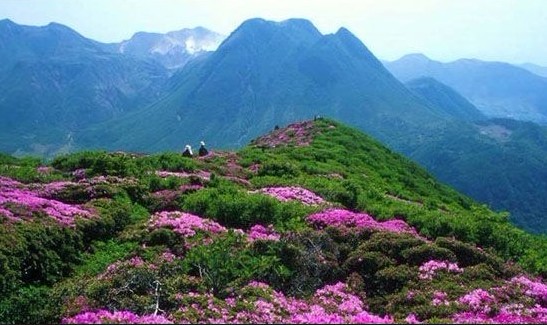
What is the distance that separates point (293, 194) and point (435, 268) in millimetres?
12948

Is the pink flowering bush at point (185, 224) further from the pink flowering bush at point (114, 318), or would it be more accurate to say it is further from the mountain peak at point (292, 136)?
the mountain peak at point (292, 136)

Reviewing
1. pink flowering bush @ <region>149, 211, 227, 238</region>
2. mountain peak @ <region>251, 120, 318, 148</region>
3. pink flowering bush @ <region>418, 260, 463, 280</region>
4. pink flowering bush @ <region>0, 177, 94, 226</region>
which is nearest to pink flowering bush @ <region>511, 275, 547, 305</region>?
pink flowering bush @ <region>418, 260, 463, 280</region>

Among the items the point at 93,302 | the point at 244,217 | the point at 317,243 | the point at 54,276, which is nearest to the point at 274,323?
the point at 93,302

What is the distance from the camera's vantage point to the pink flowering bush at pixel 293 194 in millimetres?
29375

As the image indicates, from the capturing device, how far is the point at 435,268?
18438mm

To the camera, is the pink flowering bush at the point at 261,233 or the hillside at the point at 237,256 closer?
the hillside at the point at 237,256

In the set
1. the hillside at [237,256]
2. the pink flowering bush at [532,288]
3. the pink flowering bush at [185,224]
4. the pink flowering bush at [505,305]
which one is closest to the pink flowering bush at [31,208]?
the hillside at [237,256]

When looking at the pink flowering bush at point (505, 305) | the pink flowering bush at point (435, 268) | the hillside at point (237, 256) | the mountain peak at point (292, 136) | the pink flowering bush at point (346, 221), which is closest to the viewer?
the pink flowering bush at point (505, 305)

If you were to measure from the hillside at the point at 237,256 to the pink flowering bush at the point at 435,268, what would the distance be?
0.22 feet

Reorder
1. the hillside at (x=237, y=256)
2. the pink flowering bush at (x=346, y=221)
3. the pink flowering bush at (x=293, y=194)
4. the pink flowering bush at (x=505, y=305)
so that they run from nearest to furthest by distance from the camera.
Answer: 1. the pink flowering bush at (x=505, y=305)
2. the hillside at (x=237, y=256)
3. the pink flowering bush at (x=346, y=221)
4. the pink flowering bush at (x=293, y=194)

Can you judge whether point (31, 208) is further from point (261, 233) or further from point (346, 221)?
point (346, 221)

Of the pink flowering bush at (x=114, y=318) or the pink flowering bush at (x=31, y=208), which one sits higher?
the pink flowering bush at (x=31, y=208)

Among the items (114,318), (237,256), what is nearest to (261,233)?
(237,256)

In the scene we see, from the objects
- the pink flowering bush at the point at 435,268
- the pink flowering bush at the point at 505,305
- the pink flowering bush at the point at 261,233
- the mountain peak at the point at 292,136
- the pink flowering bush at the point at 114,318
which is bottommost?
the pink flowering bush at the point at 114,318
